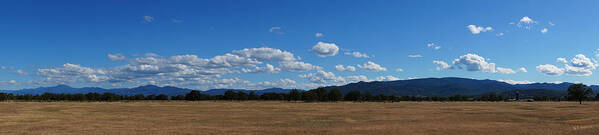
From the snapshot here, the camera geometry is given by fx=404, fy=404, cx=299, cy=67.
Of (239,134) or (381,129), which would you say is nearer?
(239,134)

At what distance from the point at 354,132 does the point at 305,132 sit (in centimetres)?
456

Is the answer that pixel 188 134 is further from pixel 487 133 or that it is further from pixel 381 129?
pixel 487 133

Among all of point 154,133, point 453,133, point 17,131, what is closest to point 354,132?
point 453,133

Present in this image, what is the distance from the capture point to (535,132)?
37.6m

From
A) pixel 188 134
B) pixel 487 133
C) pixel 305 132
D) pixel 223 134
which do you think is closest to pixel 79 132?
pixel 188 134

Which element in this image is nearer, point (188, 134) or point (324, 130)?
point (188, 134)

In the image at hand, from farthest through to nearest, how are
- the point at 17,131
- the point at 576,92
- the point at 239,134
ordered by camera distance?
the point at 576,92 → the point at 17,131 → the point at 239,134

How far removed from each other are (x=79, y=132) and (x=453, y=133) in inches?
1352

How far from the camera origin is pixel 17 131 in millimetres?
38250

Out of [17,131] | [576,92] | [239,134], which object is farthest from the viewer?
[576,92]

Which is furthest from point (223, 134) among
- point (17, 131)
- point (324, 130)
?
point (17, 131)

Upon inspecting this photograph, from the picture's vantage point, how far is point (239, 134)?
3566 centimetres

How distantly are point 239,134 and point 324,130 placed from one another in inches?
346

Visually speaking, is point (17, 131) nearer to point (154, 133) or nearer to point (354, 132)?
point (154, 133)
